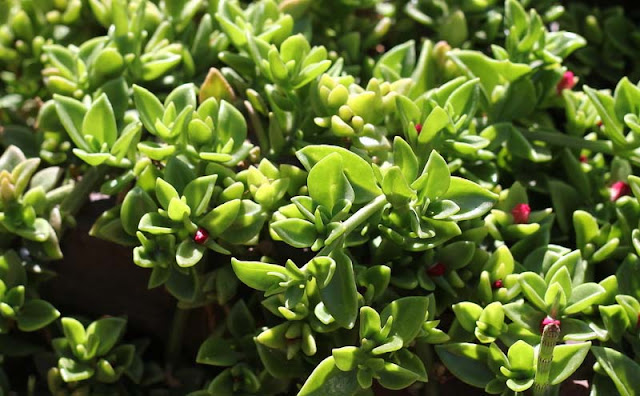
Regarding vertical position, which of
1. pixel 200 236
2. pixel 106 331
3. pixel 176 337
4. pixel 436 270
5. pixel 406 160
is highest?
pixel 406 160

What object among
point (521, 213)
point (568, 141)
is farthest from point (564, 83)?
point (521, 213)

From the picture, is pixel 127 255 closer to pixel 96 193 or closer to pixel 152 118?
pixel 96 193

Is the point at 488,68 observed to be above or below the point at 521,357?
above

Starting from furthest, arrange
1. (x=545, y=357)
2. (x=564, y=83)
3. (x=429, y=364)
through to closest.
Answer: (x=564, y=83) → (x=429, y=364) → (x=545, y=357)

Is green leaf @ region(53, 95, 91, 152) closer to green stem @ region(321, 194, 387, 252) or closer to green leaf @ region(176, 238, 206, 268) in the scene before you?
green leaf @ region(176, 238, 206, 268)

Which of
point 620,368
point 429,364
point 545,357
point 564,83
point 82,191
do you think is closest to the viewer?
point 545,357

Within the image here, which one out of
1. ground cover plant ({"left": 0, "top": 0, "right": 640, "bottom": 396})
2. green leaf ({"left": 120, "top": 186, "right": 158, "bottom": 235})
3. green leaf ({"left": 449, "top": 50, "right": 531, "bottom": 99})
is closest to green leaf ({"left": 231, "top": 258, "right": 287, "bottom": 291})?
ground cover plant ({"left": 0, "top": 0, "right": 640, "bottom": 396})

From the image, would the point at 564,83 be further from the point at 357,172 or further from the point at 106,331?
the point at 106,331
